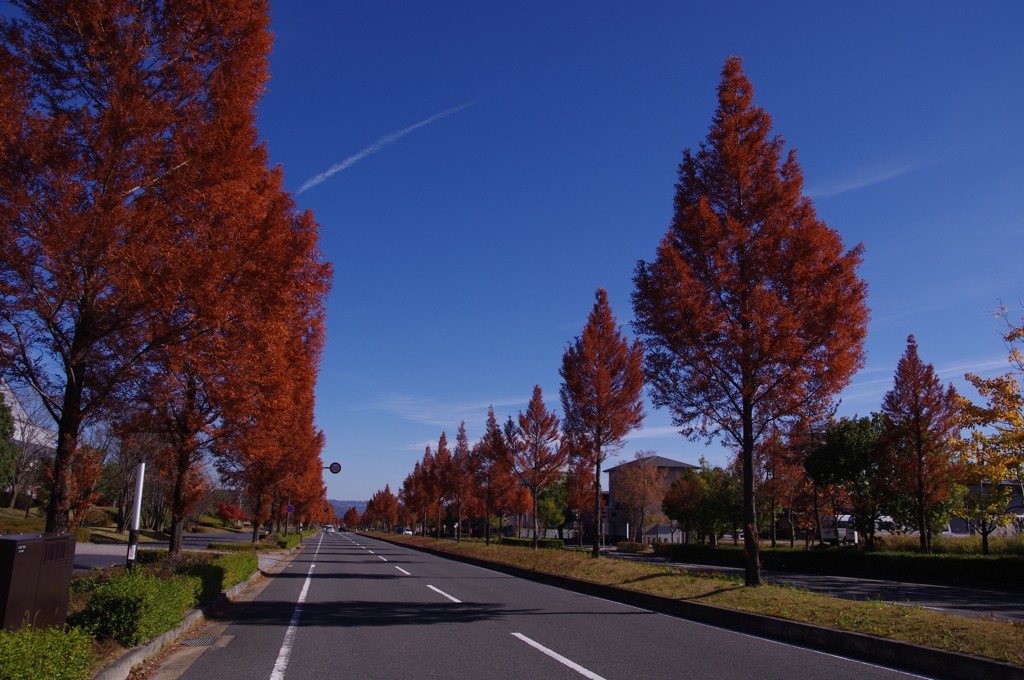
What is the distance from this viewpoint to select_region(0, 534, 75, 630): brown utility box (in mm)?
5125

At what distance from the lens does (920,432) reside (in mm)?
27750

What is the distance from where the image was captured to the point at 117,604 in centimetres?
662

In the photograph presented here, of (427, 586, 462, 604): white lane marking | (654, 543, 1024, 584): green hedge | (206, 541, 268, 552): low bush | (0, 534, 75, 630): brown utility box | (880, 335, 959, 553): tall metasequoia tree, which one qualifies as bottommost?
(206, 541, 268, 552): low bush

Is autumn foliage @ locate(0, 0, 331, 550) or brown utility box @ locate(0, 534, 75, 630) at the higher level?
autumn foliage @ locate(0, 0, 331, 550)

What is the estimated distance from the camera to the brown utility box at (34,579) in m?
5.12

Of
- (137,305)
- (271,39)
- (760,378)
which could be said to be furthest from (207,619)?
(760,378)

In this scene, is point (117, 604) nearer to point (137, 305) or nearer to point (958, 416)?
point (137, 305)

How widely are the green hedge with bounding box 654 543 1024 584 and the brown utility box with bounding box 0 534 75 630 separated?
26.9m

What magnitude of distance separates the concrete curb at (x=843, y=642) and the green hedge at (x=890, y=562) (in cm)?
1696

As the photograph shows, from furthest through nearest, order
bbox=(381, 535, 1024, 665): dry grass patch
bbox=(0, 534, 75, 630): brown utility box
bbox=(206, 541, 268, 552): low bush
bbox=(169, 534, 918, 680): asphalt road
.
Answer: bbox=(206, 541, 268, 552): low bush, bbox=(381, 535, 1024, 665): dry grass patch, bbox=(169, 534, 918, 680): asphalt road, bbox=(0, 534, 75, 630): brown utility box

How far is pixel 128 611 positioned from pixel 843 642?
8788 millimetres

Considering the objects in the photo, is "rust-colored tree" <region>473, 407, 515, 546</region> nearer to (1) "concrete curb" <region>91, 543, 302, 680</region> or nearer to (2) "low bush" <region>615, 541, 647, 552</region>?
(2) "low bush" <region>615, 541, 647, 552</region>

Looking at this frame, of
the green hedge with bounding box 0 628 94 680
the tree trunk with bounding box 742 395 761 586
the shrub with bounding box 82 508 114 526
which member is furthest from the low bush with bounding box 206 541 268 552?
the green hedge with bounding box 0 628 94 680

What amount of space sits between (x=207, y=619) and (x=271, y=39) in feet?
31.1
